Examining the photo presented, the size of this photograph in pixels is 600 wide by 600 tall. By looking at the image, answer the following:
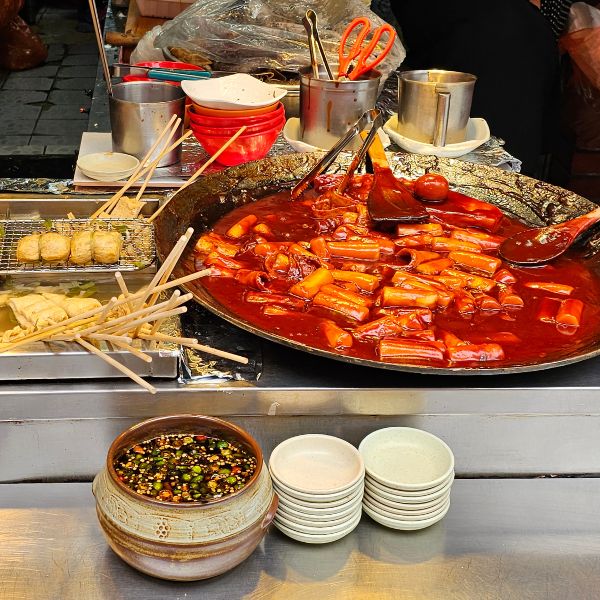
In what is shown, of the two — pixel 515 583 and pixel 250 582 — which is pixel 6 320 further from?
pixel 515 583

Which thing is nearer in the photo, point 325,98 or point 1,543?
point 1,543

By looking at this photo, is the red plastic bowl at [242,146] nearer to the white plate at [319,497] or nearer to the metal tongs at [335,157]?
the metal tongs at [335,157]

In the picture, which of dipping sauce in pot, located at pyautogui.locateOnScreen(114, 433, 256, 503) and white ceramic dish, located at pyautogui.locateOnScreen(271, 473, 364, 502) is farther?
white ceramic dish, located at pyautogui.locateOnScreen(271, 473, 364, 502)

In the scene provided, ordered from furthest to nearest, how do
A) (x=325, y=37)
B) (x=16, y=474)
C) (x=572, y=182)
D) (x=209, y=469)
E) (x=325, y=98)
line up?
(x=572, y=182) < (x=325, y=37) < (x=325, y=98) < (x=16, y=474) < (x=209, y=469)

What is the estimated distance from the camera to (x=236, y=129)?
10.4ft

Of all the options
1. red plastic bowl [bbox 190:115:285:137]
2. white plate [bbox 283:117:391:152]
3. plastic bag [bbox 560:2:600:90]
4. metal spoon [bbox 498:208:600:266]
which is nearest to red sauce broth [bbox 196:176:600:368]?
metal spoon [bbox 498:208:600:266]

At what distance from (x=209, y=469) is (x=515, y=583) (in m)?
0.71

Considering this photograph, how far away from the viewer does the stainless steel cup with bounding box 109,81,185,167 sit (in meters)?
3.12

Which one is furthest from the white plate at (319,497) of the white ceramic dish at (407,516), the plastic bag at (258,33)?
the plastic bag at (258,33)

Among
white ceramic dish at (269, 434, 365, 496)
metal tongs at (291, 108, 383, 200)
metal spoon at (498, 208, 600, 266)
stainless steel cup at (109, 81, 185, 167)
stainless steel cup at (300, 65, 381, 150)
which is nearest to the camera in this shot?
white ceramic dish at (269, 434, 365, 496)

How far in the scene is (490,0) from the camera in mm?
4832

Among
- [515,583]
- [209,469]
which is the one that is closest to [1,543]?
[209,469]

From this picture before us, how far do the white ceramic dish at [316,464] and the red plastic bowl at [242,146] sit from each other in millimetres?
1638

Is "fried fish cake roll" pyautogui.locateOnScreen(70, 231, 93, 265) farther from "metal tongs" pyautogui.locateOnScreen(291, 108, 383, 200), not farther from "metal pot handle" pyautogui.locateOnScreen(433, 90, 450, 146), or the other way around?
"metal pot handle" pyautogui.locateOnScreen(433, 90, 450, 146)
